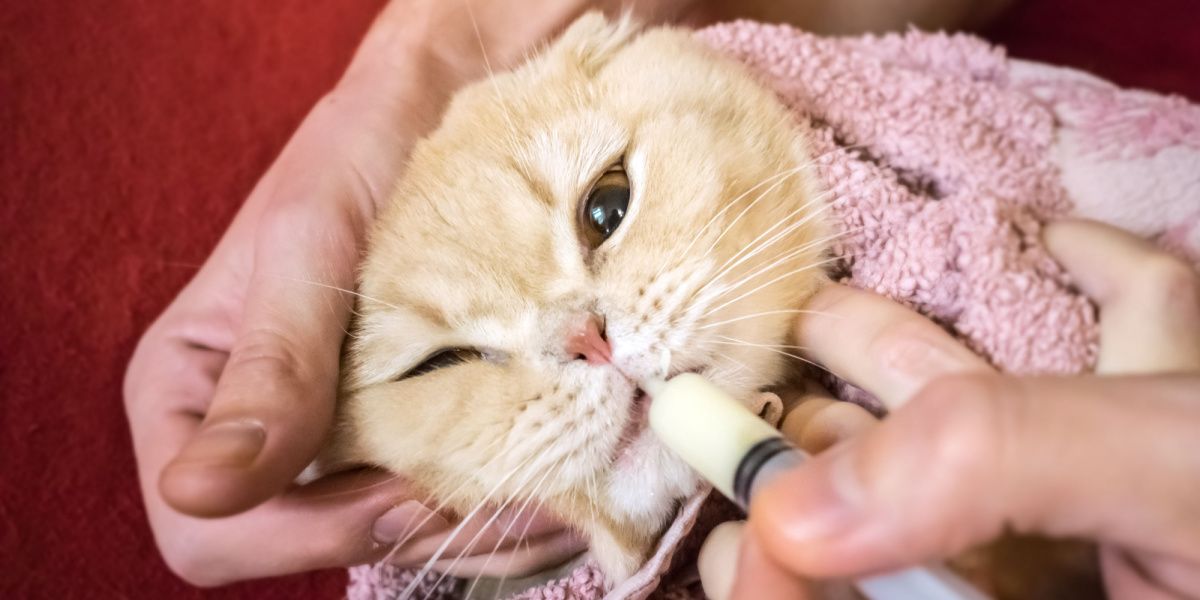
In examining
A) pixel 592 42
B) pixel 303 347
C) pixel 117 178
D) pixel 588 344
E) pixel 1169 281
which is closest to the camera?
pixel 1169 281

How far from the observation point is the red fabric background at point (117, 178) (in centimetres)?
160

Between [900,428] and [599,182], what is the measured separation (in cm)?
63

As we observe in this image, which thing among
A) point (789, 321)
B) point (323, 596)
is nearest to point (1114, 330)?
point (789, 321)

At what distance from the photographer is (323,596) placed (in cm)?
172

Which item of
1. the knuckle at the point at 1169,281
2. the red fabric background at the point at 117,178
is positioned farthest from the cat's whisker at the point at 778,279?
the red fabric background at the point at 117,178

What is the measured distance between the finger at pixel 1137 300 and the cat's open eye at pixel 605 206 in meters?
0.54

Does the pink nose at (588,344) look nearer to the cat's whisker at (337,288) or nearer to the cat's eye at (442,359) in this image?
the cat's eye at (442,359)

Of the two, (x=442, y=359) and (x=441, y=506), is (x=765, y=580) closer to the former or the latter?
(x=441, y=506)

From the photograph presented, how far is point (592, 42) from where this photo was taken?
4.47 feet

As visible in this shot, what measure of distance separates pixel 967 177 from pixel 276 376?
94 centimetres

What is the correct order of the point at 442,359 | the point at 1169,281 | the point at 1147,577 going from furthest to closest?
the point at 442,359, the point at 1169,281, the point at 1147,577

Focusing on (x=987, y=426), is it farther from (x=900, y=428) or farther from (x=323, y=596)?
(x=323, y=596)

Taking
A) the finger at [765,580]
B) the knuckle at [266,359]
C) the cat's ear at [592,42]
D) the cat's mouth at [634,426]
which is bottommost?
the knuckle at [266,359]

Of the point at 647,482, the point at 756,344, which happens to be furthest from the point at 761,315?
the point at 647,482
